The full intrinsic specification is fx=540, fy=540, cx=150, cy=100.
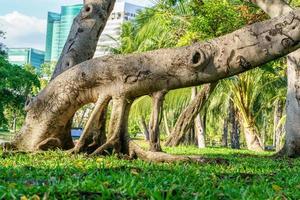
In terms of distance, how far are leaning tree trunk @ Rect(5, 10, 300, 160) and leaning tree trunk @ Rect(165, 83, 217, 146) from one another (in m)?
9.38

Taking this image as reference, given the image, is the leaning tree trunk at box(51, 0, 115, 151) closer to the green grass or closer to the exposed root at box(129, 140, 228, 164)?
the exposed root at box(129, 140, 228, 164)

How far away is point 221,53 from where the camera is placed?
667cm

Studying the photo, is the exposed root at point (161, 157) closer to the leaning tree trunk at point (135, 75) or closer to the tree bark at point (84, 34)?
the leaning tree trunk at point (135, 75)

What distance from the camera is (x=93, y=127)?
7.65 meters

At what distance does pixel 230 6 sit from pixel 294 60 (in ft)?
9.93

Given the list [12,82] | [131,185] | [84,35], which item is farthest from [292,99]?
[12,82]

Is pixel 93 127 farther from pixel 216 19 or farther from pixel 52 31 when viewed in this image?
pixel 52 31

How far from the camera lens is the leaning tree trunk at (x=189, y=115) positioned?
55.8 feet

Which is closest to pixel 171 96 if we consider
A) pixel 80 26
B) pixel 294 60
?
pixel 294 60

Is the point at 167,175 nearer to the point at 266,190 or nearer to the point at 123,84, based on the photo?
the point at 266,190

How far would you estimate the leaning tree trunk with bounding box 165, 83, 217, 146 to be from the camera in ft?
55.8

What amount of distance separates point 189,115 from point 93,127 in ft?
32.8

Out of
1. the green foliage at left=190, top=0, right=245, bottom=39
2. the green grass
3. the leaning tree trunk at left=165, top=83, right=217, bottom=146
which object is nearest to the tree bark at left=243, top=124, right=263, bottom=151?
the leaning tree trunk at left=165, top=83, right=217, bottom=146

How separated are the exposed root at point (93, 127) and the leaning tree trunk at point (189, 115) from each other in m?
9.43
